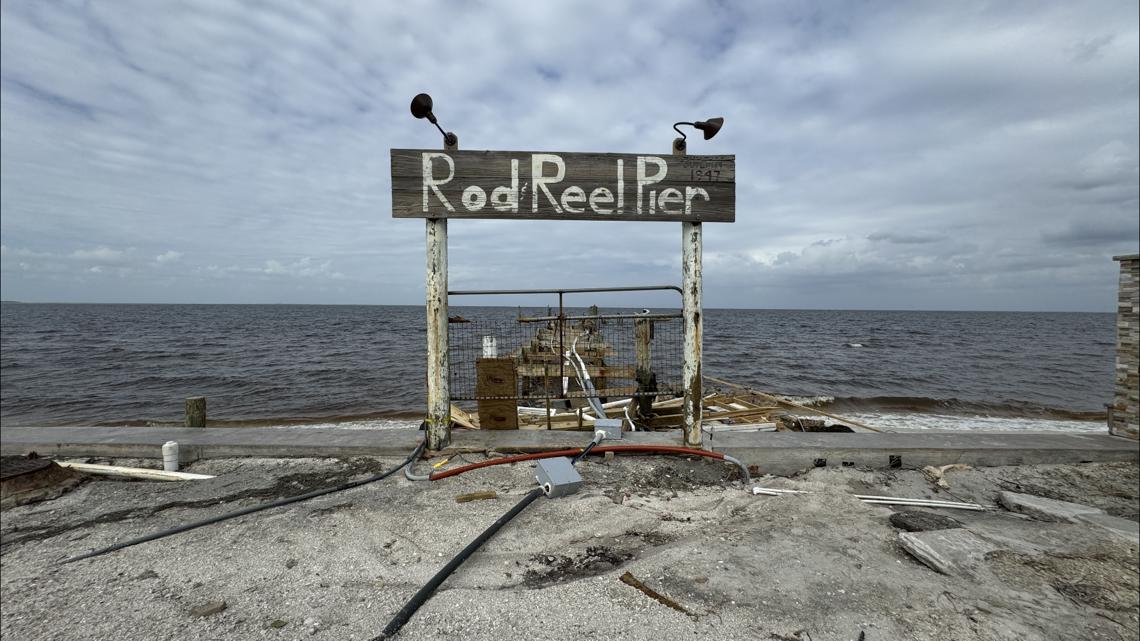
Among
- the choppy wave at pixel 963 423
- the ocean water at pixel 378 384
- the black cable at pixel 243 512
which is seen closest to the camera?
the black cable at pixel 243 512

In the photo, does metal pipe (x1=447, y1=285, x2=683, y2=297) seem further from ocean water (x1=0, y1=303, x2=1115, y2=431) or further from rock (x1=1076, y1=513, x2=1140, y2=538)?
ocean water (x1=0, y1=303, x2=1115, y2=431)

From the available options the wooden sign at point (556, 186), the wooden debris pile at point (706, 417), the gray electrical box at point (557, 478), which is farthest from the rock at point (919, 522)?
the wooden debris pile at point (706, 417)

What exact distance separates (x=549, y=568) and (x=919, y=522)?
122 inches

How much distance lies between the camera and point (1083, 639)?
265cm

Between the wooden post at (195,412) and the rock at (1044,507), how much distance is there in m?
10.2

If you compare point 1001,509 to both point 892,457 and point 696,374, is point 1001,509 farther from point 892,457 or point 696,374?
point 696,374

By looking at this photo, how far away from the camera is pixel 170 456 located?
5266 millimetres

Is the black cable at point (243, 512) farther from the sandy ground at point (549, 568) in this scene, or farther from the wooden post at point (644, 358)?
the wooden post at point (644, 358)

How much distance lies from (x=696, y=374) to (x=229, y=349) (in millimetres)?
34451

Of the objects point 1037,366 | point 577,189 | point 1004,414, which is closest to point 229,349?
point 577,189

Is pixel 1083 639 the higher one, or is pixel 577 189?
pixel 577 189

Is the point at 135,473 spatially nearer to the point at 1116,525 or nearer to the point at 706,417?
the point at 706,417

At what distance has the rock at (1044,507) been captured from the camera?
14.4 ft

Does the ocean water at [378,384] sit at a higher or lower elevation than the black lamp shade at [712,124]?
lower
